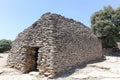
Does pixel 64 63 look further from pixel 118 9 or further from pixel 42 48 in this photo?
pixel 118 9

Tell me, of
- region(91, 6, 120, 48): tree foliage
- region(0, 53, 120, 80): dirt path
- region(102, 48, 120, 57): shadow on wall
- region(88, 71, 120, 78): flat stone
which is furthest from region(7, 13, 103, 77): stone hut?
region(91, 6, 120, 48): tree foliage

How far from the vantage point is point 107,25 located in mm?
23266

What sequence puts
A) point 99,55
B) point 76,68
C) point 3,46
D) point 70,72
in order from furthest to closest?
1. point 3,46
2. point 99,55
3. point 76,68
4. point 70,72

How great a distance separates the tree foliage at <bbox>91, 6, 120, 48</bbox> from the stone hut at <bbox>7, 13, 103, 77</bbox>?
35.2ft

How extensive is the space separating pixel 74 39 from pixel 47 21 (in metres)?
2.17

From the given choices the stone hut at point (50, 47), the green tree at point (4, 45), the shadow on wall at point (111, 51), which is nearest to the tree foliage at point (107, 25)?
the shadow on wall at point (111, 51)

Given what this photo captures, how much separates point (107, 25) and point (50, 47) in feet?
48.0

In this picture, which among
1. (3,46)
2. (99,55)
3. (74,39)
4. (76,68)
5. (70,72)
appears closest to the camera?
(70,72)

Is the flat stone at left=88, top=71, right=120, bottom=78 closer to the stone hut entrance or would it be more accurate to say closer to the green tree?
the stone hut entrance

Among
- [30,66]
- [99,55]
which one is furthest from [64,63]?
[99,55]

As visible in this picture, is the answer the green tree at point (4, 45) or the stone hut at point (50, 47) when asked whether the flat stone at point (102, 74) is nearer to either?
the stone hut at point (50, 47)

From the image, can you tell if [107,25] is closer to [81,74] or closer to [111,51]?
[111,51]

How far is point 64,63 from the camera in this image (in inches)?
411

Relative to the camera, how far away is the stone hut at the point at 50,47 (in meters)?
10.0
